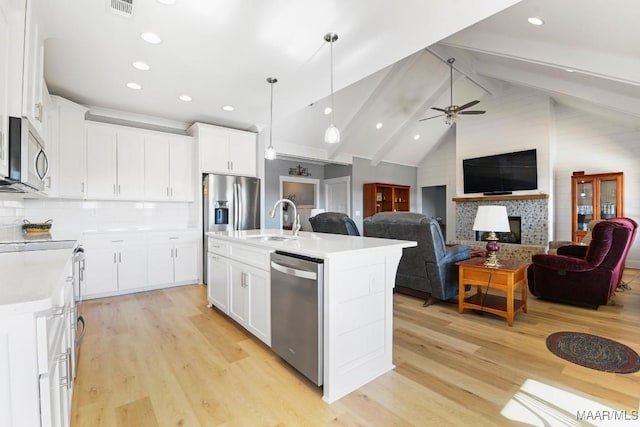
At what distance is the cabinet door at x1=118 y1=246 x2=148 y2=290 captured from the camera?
3.97 m

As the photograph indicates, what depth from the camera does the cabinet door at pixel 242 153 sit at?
489 centimetres

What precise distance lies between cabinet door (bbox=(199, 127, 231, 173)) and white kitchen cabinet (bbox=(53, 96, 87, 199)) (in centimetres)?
145

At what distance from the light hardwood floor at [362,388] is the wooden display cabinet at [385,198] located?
16.4 feet

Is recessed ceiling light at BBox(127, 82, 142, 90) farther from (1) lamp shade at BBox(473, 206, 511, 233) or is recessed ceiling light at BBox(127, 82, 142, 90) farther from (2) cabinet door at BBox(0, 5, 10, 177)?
(1) lamp shade at BBox(473, 206, 511, 233)

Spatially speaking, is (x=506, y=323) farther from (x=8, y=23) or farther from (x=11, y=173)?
(x=8, y=23)

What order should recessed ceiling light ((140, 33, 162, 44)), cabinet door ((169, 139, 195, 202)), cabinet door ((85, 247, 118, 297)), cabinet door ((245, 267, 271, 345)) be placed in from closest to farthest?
cabinet door ((245, 267, 271, 345)) < recessed ceiling light ((140, 33, 162, 44)) < cabinet door ((85, 247, 118, 297)) < cabinet door ((169, 139, 195, 202))

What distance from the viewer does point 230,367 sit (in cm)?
216

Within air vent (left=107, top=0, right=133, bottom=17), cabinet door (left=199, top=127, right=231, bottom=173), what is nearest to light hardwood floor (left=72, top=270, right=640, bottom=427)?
cabinet door (left=199, top=127, right=231, bottom=173)

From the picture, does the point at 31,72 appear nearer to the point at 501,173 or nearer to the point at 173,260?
the point at 173,260

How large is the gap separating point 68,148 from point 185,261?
2045 mm

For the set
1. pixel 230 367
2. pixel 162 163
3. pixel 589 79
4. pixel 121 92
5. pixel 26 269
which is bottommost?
pixel 230 367

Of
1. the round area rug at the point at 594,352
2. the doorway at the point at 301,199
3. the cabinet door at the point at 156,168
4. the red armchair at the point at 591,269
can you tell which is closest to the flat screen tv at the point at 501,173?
the red armchair at the point at 591,269

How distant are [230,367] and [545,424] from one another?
1.93m

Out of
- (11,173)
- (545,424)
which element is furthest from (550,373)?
(11,173)
